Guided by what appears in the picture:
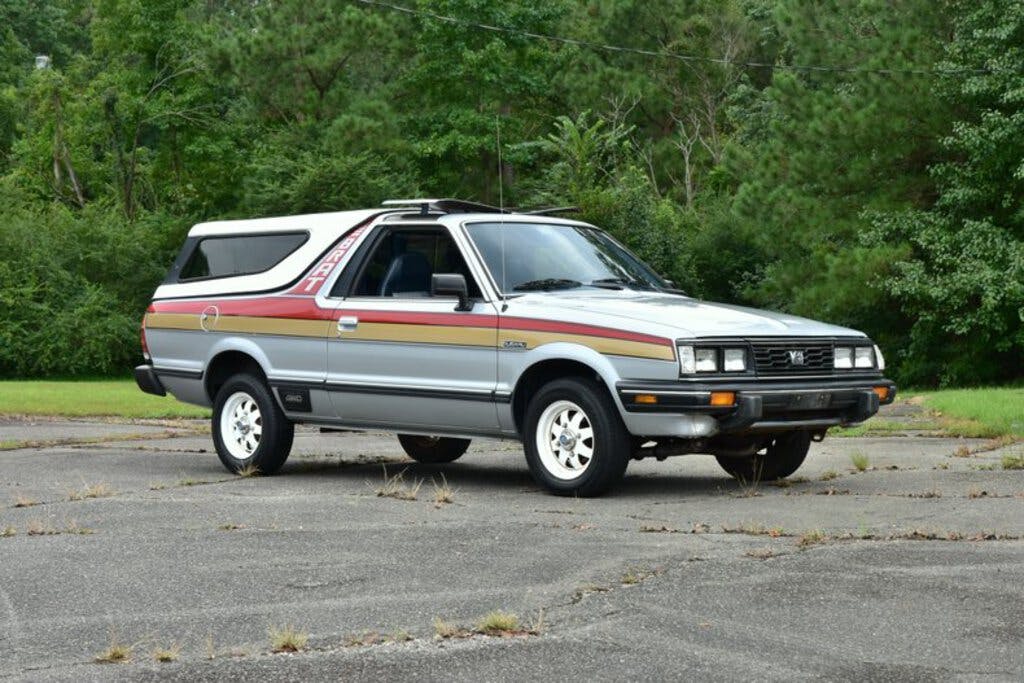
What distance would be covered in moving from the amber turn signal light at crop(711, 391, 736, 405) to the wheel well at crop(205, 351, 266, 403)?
4.16 meters

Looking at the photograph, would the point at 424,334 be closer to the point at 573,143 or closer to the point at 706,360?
the point at 706,360

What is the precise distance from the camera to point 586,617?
21.4 ft

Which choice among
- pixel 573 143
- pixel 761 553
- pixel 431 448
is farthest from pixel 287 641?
pixel 573 143

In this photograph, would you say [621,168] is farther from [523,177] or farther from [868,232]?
[868,232]

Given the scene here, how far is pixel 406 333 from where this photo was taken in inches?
448

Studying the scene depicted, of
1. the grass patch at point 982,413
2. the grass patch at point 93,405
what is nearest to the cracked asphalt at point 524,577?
the grass patch at point 982,413

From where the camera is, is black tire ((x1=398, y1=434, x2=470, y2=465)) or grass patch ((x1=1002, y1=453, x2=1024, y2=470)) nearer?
grass patch ((x1=1002, y1=453, x2=1024, y2=470))

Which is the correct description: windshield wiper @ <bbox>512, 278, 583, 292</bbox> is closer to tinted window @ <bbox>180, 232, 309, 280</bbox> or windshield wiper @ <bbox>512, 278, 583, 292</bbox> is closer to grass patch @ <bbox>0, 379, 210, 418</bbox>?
tinted window @ <bbox>180, 232, 309, 280</bbox>

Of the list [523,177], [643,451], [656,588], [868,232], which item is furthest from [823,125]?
[656,588]

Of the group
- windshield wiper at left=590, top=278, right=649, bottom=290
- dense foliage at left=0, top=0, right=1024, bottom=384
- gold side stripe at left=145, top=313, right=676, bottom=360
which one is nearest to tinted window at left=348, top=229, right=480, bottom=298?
gold side stripe at left=145, top=313, right=676, bottom=360

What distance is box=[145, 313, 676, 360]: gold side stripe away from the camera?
400 inches

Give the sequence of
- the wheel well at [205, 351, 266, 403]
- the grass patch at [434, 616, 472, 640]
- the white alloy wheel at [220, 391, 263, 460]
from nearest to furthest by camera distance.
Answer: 1. the grass patch at [434, 616, 472, 640]
2. the white alloy wheel at [220, 391, 263, 460]
3. the wheel well at [205, 351, 266, 403]

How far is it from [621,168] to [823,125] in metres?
24.0

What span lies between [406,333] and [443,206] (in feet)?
3.90
